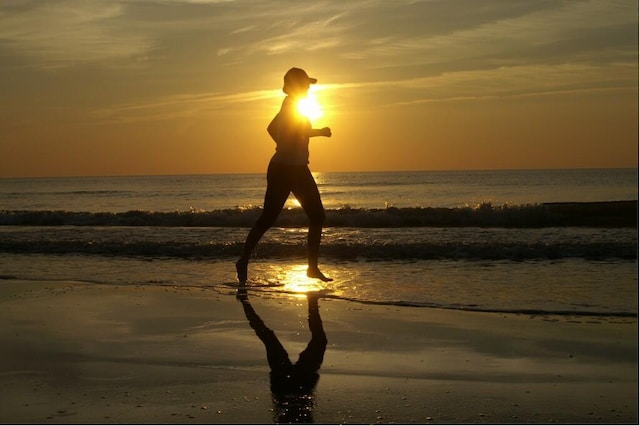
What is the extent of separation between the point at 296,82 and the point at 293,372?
165 inches

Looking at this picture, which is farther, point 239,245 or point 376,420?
point 239,245

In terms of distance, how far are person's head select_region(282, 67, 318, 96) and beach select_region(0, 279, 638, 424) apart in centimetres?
223

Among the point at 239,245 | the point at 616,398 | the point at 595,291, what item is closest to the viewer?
the point at 616,398

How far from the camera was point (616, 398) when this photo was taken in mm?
4207

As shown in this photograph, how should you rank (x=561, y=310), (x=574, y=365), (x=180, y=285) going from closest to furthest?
(x=574, y=365), (x=561, y=310), (x=180, y=285)

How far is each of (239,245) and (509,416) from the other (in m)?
9.34

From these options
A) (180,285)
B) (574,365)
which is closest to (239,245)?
(180,285)

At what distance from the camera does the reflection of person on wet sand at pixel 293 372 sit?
4027 mm

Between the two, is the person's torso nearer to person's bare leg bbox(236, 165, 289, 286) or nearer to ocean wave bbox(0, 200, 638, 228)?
person's bare leg bbox(236, 165, 289, 286)

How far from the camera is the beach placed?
13.2 ft

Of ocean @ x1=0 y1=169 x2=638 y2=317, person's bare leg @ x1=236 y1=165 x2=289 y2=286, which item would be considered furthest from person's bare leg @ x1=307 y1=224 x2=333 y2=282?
person's bare leg @ x1=236 y1=165 x2=289 y2=286

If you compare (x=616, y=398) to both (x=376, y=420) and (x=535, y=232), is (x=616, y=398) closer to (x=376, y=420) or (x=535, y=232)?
(x=376, y=420)

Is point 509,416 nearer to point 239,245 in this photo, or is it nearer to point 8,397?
point 8,397

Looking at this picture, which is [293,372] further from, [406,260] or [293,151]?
[406,260]
